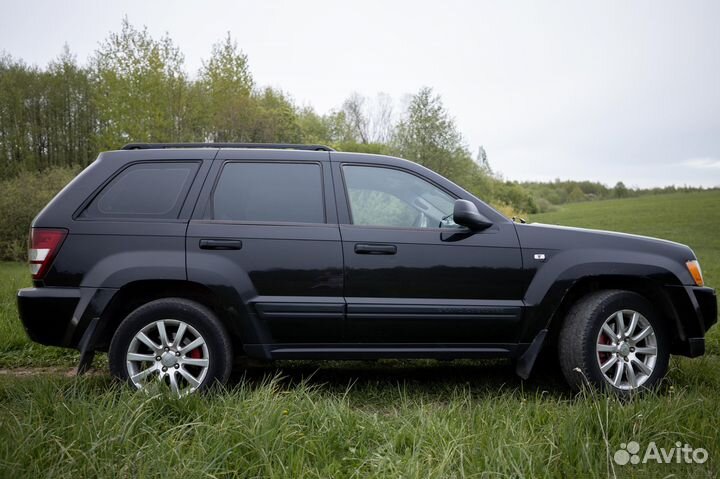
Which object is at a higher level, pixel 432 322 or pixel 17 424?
pixel 432 322

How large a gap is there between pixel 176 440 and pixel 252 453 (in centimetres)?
42

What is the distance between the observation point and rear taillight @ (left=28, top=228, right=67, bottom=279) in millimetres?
3584

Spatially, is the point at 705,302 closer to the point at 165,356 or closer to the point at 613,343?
the point at 613,343

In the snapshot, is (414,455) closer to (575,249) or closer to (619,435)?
(619,435)

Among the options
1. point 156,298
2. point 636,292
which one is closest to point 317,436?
point 156,298

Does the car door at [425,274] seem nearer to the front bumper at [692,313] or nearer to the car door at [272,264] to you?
the car door at [272,264]

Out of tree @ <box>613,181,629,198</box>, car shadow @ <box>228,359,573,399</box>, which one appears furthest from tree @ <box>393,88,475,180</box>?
tree @ <box>613,181,629,198</box>

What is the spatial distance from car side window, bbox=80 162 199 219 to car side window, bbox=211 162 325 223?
0.84 ft

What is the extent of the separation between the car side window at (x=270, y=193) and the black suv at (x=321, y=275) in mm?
10

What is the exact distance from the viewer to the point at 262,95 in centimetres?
3228

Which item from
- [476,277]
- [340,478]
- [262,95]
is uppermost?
[262,95]

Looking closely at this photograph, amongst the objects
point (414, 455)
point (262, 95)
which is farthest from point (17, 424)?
point (262, 95)

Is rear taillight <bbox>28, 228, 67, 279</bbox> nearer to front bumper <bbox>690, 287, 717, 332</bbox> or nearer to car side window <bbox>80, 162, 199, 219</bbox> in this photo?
car side window <bbox>80, 162, 199, 219</bbox>

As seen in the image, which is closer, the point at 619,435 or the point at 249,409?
the point at 619,435
